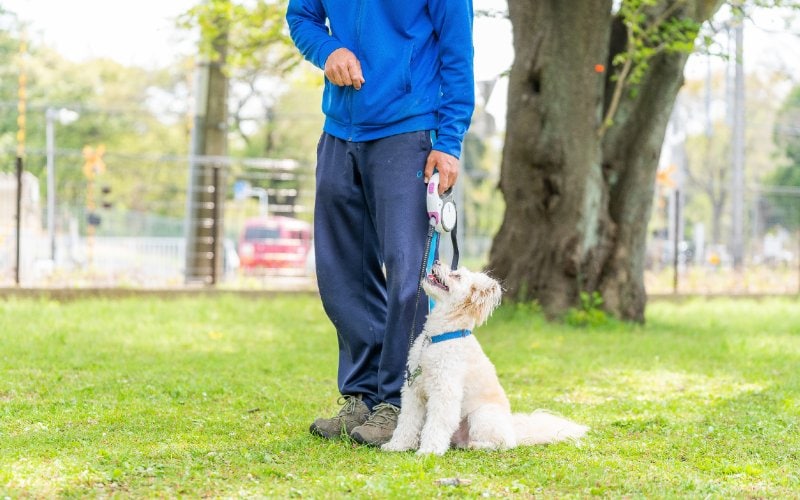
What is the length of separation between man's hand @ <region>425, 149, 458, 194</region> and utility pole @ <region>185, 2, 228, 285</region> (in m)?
8.23

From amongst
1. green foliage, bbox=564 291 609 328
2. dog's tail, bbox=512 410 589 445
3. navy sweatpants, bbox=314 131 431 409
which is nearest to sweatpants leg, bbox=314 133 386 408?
navy sweatpants, bbox=314 131 431 409

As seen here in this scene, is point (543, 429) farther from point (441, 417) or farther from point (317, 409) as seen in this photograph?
point (317, 409)

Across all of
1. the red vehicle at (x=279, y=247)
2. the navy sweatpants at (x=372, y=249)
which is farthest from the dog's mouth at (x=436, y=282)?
the red vehicle at (x=279, y=247)

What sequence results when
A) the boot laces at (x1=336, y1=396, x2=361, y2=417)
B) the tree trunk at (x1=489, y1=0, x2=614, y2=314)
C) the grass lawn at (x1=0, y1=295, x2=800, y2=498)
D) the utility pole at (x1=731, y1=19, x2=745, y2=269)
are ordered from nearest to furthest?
1. the grass lawn at (x1=0, y1=295, x2=800, y2=498)
2. the boot laces at (x1=336, y1=396, x2=361, y2=417)
3. the tree trunk at (x1=489, y1=0, x2=614, y2=314)
4. the utility pole at (x1=731, y1=19, x2=745, y2=269)

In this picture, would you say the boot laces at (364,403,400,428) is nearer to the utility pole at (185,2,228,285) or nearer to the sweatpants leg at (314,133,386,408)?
the sweatpants leg at (314,133,386,408)

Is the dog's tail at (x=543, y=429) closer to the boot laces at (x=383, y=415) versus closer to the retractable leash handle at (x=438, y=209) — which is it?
the boot laces at (x=383, y=415)

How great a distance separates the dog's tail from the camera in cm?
391

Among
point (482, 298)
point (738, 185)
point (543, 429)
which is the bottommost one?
point (543, 429)

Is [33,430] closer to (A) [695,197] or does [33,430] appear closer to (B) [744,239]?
(B) [744,239]

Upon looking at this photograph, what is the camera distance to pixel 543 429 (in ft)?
12.9

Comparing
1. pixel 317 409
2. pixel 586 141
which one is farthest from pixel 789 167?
pixel 317 409

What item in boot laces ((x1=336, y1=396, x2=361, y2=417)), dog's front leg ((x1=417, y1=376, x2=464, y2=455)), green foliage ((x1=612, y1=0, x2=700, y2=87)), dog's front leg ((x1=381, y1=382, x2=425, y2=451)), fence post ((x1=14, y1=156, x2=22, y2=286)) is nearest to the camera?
dog's front leg ((x1=417, y1=376, x2=464, y2=455))

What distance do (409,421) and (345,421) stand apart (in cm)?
35

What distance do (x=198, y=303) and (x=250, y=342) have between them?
2.73 meters
